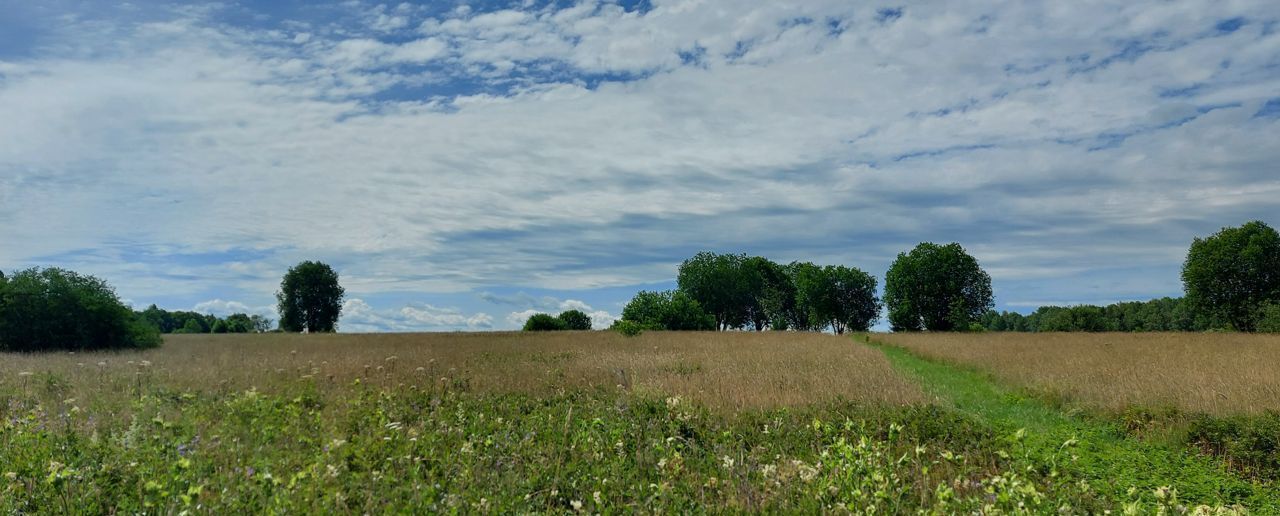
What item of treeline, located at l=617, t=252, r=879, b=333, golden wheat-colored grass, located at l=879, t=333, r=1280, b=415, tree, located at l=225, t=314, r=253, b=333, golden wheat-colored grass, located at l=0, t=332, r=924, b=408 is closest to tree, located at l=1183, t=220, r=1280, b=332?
golden wheat-colored grass, located at l=879, t=333, r=1280, b=415

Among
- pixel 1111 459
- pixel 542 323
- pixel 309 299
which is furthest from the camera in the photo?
pixel 309 299

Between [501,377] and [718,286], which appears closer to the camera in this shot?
[501,377]

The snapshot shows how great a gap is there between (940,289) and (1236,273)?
62.5 ft

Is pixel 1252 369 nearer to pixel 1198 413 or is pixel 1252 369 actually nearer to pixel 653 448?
pixel 1198 413

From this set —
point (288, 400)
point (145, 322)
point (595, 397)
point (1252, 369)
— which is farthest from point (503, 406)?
point (145, 322)

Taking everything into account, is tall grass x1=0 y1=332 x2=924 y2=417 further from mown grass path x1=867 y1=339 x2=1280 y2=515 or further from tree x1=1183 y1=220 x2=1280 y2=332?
tree x1=1183 y1=220 x2=1280 y2=332

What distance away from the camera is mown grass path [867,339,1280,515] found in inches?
304

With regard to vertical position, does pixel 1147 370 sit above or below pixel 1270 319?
below

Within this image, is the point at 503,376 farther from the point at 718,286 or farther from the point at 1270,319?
the point at 718,286

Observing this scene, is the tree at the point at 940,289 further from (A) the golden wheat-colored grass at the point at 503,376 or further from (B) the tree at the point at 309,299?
(B) the tree at the point at 309,299

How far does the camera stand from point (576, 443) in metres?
7.92

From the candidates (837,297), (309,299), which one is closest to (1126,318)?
(837,297)

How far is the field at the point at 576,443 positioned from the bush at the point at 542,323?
114 feet

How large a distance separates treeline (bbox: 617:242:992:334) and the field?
32006 millimetres
